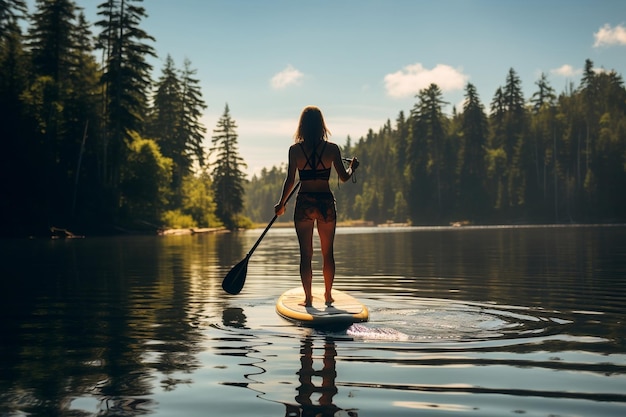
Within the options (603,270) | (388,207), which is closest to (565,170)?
(388,207)

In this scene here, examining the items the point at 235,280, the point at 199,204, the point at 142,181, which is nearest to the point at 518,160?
the point at 199,204

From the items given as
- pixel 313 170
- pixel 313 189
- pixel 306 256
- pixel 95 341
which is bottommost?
pixel 95 341

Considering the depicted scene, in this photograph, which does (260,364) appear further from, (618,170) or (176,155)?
(618,170)

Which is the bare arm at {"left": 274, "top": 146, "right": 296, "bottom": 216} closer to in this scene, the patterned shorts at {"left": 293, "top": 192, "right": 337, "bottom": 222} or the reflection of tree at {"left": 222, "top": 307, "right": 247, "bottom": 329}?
the patterned shorts at {"left": 293, "top": 192, "right": 337, "bottom": 222}

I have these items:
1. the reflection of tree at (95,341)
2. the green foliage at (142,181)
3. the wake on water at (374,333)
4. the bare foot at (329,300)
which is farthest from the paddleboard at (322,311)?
the green foliage at (142,181)

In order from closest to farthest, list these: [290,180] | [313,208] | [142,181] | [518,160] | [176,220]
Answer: [313,208] < [290,180] < [142,181] < [176,220] < [518,160]

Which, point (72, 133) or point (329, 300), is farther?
point (72, 133)

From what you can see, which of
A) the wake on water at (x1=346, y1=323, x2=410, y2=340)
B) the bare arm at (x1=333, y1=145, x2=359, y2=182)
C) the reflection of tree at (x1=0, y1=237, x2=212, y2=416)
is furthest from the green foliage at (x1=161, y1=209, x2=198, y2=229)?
the wake on water at (x1=346, y1=323, x2=410, y2=340)

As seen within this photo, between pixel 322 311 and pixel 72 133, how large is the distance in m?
49.4

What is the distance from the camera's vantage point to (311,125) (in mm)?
9062

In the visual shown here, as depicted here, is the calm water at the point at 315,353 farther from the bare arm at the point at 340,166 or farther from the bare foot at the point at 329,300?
the bare arm at the point at 340,166

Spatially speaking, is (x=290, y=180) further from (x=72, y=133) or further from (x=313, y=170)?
(x=72, y=133)

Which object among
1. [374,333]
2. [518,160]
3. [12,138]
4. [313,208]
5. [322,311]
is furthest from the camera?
[518,160]

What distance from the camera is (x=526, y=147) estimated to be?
352 ft
